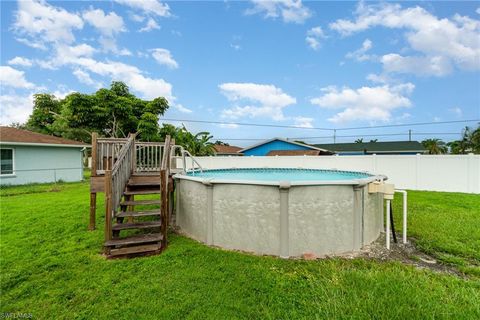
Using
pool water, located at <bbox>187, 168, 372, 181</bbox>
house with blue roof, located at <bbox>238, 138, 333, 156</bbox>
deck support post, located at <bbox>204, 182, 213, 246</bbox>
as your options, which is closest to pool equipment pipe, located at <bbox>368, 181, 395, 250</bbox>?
deck support post, located at <bbox>204, 182, 213, 246</bbox>

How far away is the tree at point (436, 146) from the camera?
28156 mm

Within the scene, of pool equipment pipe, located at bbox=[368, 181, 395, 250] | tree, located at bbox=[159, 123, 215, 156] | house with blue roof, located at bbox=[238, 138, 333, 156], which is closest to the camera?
pool equipment pipe, located at bbox=[368, 181, 395, 250]

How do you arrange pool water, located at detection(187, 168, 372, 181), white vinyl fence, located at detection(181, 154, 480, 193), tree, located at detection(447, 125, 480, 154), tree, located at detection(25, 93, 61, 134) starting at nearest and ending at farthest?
pool water, located at detection(187, 168, 372, 181) → white vinyl fence, located at detection(181, 154, 480, 193) → tree, located at detection(447, 125, 480, 154) → tree, located at detection(25, 93, 61, 134)

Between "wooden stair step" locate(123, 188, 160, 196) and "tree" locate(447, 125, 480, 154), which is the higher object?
"tree" locate(447, 125, 480, 154)

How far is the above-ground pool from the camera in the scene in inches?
152

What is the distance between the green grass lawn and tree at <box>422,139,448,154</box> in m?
29.5

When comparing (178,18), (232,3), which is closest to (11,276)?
(178,18)

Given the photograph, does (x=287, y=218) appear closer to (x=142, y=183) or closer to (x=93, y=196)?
(x=142, y=183)

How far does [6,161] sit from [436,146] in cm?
3882

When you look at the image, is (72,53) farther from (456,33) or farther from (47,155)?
(456,33)

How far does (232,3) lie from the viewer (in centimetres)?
1054

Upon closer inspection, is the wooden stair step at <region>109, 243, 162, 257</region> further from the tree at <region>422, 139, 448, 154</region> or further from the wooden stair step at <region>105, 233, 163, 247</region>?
the tree at <region>422, 139, 448, 154</region>

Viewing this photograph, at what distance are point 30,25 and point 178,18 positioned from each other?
18.2ft

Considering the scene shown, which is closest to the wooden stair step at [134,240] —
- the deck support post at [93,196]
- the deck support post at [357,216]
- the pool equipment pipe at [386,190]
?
the deck support post at [93,196]
